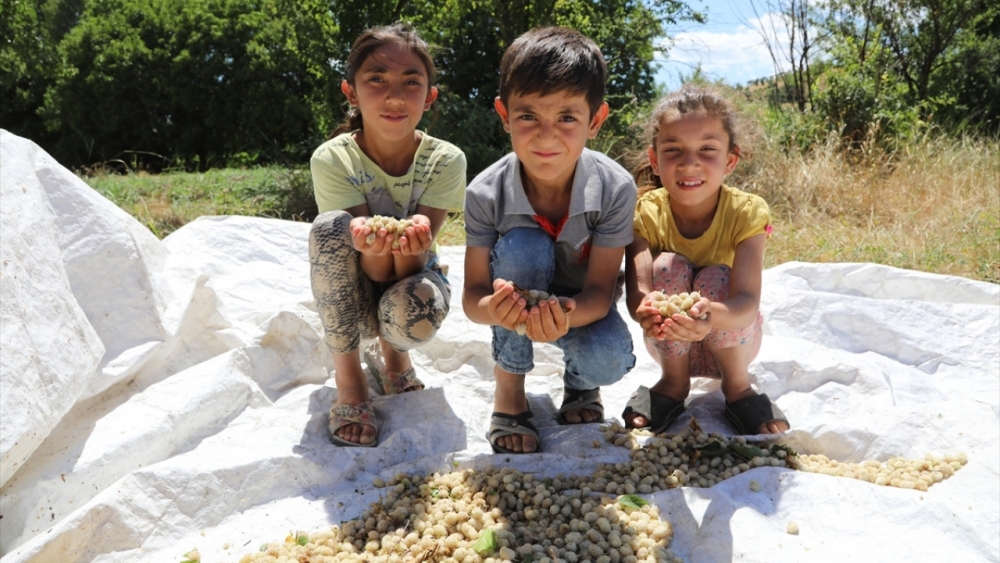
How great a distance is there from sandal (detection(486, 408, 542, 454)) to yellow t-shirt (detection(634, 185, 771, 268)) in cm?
61

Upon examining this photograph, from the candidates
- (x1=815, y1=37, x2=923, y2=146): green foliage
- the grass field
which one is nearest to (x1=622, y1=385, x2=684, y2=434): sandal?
the grass field

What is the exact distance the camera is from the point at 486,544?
5.38 ft

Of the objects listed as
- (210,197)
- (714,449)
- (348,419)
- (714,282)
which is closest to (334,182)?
(348,419)

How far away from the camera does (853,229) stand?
4.20 metres

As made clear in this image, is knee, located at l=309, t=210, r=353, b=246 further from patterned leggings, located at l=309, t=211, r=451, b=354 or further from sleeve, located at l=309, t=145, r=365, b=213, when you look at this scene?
sleeve, located at l=309, t=145, r=365, b=213

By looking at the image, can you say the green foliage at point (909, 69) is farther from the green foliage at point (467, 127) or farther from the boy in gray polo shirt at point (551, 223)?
the boy in gray polo shirt at point (551, 223)

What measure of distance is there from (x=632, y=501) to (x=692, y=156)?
3.03ft

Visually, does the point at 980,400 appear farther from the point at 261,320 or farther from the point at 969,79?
the point at 969,79

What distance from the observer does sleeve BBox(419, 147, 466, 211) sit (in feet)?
7.53

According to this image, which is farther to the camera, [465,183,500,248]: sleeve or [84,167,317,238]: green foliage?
[84,167,317,238]: green foliage

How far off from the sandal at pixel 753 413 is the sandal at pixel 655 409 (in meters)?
0.16

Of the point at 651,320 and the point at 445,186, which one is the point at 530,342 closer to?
the point at 651,320

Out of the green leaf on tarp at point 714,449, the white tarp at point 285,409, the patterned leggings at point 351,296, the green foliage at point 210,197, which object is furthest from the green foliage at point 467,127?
the green leaf on tarp at point 714,449

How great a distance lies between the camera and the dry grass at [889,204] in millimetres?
3646
